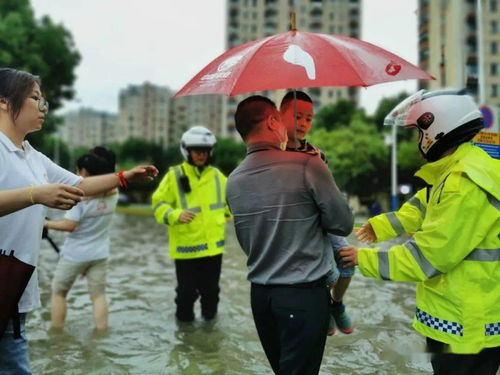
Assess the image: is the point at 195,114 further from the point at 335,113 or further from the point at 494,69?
the point at 494,69

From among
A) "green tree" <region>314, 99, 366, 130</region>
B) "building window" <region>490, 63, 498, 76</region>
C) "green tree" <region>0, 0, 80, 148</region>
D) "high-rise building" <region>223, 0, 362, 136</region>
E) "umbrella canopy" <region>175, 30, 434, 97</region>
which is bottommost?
"umbrella canopy" <region>175, 30, 434, 97</region>

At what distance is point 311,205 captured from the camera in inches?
112

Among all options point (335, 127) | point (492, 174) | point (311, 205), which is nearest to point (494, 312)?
point (492, 174)

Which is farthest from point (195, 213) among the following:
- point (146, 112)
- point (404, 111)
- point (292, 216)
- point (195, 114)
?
point (146, 112)

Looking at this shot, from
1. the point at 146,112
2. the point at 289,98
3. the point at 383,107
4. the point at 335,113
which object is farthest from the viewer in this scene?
the point at 146,112

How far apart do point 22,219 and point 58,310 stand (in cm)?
340

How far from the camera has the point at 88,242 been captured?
5.75 metres

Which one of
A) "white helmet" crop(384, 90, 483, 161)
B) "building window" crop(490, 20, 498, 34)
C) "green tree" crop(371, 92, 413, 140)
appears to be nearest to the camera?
"white helmet" crop(384, 90, 483, 161)

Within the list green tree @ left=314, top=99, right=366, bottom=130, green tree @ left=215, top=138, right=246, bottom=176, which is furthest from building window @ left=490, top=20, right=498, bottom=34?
Answer: green tree @ left=215, top=138, right=246, bottom=176

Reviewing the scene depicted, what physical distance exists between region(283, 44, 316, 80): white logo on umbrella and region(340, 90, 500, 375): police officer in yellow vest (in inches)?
23.0

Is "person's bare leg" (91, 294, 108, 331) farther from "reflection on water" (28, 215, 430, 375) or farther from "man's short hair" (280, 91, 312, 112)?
"man's short hair" (280, 91, 312, 112)

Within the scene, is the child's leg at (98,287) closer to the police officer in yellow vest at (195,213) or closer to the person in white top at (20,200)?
the police officer in yellow vest at (195,213)

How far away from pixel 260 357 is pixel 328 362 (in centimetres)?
63

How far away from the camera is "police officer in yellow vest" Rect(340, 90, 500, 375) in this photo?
8.19 feet
